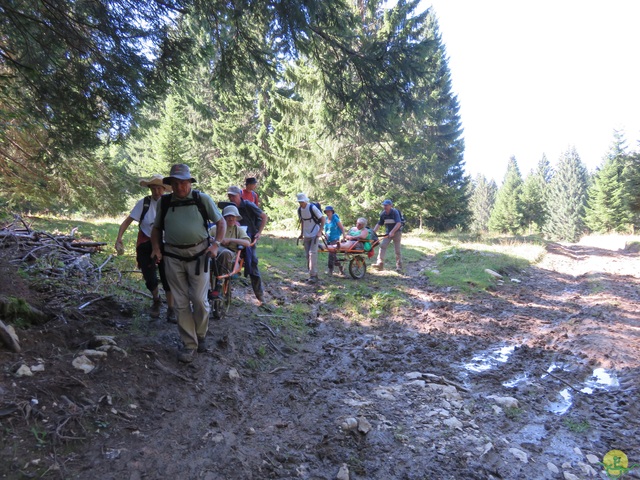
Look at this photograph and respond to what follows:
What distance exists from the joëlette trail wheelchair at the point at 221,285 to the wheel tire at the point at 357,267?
470 centimetres

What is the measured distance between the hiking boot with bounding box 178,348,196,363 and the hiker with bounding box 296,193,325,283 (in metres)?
5.23

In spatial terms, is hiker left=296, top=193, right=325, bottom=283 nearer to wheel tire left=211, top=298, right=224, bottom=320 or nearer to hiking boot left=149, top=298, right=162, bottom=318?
wheel tire left=211, top=298, right=224, bottom=320

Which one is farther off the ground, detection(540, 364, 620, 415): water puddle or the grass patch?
the grass patch

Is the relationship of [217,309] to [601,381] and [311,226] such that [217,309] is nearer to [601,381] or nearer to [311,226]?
[311,226]

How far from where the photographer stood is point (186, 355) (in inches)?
177

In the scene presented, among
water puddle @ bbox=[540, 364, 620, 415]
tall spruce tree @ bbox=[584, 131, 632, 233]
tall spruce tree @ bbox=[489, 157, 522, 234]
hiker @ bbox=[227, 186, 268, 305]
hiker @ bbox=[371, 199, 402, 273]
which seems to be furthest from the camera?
tall spruce tree @ bbox=[489, 157, 522, 234]

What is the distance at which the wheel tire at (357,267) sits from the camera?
10875 millimetres

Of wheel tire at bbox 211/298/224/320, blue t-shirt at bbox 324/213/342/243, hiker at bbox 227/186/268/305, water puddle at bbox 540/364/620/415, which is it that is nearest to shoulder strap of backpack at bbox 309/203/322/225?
blue t-shirt at bbox 324/213/342/243

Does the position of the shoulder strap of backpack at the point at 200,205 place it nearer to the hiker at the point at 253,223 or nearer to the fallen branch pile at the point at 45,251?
the hiker at the point at 253,223

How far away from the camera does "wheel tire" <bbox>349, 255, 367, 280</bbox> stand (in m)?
10.9

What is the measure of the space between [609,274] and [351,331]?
1162cm

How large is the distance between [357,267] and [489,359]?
5.51 m

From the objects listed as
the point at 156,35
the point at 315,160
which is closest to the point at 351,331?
the point at 156,35

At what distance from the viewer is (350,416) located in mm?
3977
